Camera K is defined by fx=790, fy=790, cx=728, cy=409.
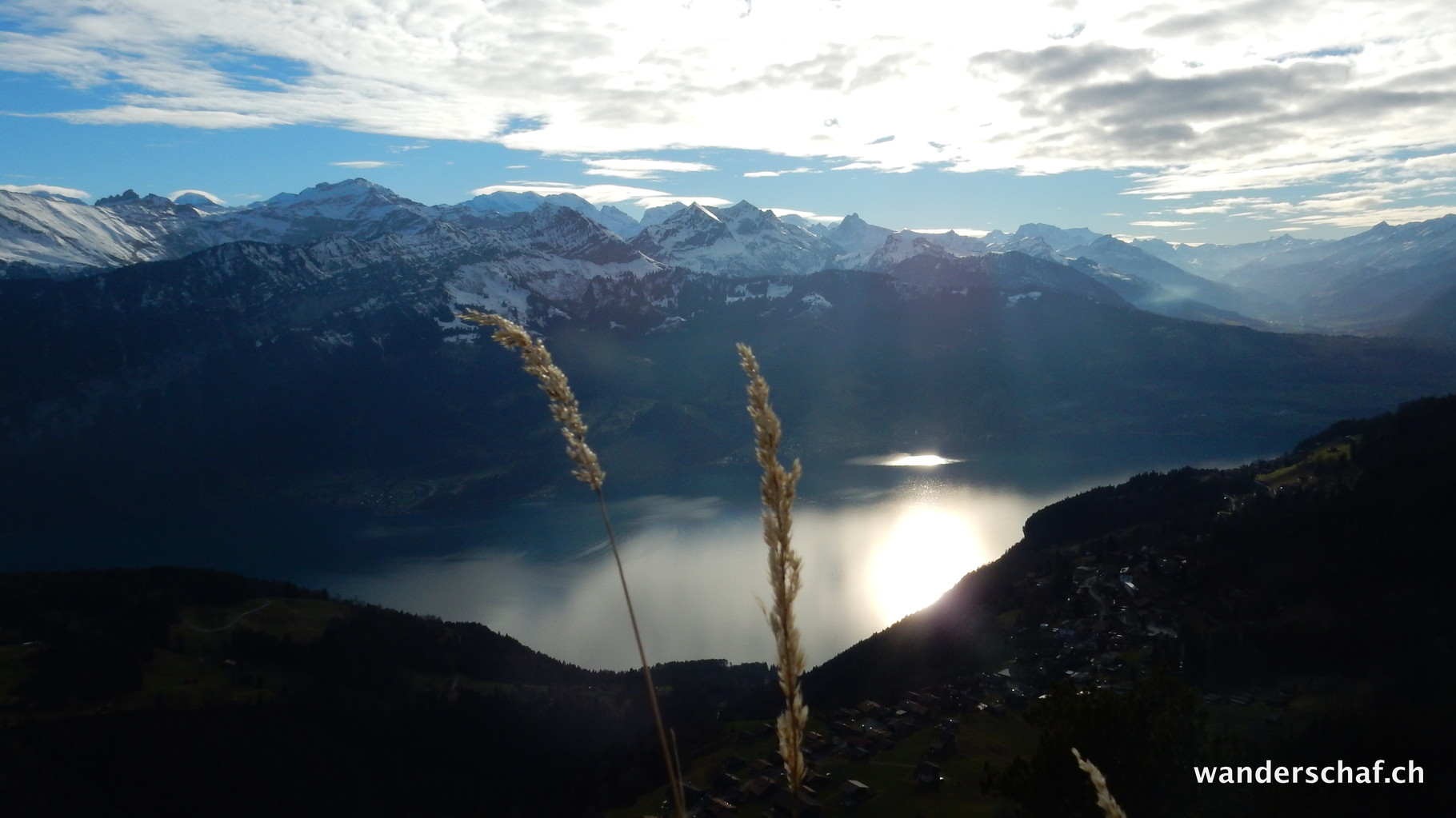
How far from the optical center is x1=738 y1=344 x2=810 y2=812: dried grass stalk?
99.7 inches

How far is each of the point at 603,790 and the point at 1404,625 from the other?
41.7m

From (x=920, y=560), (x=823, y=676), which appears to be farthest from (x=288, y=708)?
(x=920, y=560)

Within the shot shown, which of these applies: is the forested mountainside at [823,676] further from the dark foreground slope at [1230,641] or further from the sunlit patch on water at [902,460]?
the sunlit patch on water at [902,460]

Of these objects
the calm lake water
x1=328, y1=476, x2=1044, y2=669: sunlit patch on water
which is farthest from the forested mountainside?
the calm lake water

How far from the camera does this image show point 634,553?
3967 inches

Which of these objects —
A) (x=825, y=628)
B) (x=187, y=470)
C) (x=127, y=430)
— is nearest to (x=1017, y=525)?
(x=825, y=628)

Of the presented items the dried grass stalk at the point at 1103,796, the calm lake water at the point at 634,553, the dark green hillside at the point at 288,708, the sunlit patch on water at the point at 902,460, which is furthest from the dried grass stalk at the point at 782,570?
the sunlit patch on water at the point at 902,460

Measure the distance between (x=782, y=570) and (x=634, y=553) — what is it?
10053 cm

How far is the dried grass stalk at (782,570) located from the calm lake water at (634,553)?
5389 cm

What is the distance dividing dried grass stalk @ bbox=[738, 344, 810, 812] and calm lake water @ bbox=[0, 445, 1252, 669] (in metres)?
53.9

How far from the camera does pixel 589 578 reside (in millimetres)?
95438

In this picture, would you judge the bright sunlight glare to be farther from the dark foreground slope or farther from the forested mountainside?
the forested mountainside

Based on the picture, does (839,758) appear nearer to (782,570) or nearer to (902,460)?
(782,570)

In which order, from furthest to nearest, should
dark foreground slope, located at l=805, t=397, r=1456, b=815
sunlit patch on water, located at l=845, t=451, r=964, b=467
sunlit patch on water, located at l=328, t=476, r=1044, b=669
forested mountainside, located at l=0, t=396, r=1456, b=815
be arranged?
1. sunlit patch on water, located at l=845, t=451, r=964, b=467
2. sunlit patch on water, located at l=328, t=476, r=1044, b=669
3. forested mountainside, located at l=0, t=396, r=1456, b=815
4. dark foreground slope, located at l=805, t=397, r=1456, b=815
